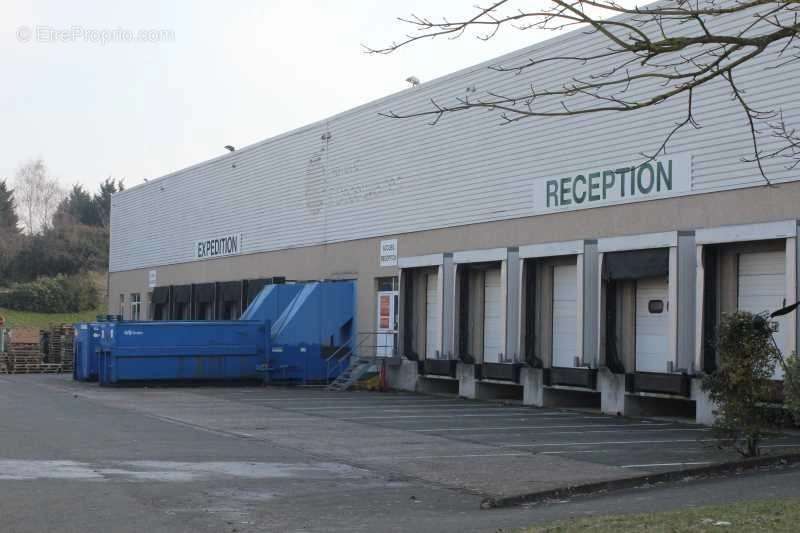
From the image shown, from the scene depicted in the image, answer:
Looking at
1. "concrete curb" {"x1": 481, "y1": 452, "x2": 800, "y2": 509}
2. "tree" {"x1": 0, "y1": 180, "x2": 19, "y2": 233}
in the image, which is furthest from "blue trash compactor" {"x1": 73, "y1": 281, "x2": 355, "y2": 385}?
"tree" {"x1": 0, "y1": 180, "x2": 19, "y2": 233}

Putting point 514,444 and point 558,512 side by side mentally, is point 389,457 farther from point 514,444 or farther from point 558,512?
point 558,512

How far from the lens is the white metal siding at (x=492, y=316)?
28.6m

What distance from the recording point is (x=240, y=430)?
64.5ft

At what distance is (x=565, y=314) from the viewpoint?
26.2 m

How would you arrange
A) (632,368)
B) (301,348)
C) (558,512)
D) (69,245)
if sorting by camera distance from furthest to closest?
(69,245) → (301,348) → (632,368) → (558,512)

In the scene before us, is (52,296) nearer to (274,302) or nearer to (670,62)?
(274,302)

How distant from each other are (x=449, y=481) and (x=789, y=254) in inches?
363

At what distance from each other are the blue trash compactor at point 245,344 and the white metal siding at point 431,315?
152 inches

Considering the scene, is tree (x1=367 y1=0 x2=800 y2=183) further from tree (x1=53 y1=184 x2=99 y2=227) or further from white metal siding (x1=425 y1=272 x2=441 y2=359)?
tree (x1=53 y1=184 x2=99 y2=227)

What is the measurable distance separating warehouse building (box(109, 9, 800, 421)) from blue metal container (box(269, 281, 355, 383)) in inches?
26.7

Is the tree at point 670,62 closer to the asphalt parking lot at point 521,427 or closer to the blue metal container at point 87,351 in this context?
the asphalt parking lot at point 521,427

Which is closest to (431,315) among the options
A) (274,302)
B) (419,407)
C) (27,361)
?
(274,302)

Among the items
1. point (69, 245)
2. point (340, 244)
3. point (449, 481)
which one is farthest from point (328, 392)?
point (69, 245)

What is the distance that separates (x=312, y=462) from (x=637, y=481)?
4.52m
